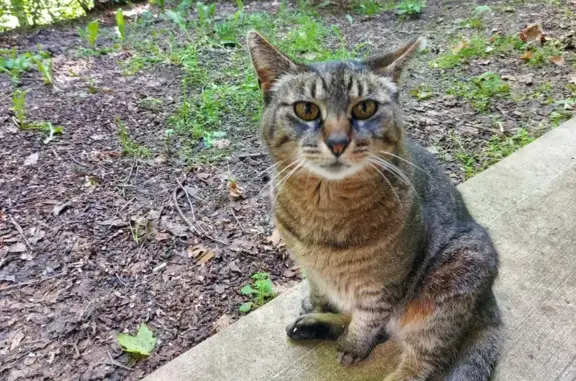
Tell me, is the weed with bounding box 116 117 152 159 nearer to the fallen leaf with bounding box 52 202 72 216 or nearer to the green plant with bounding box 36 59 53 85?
the fallen leaf with bounding box 52 202 72 216

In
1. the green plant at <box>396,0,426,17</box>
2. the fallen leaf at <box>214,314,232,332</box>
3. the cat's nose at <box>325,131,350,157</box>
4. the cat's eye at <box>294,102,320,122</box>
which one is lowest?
the fallen leaf at <box>214,314,232,332</box>

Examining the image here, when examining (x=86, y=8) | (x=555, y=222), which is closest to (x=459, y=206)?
(x=555, y=222)

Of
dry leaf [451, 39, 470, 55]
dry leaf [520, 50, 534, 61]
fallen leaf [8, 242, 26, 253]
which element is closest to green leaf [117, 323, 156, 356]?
fallen leaf [8, 242, 26, 253]

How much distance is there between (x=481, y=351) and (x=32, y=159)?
9.55 ft

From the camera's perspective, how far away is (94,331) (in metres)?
2.20

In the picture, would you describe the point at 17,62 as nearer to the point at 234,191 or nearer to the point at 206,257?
the point at 234,191

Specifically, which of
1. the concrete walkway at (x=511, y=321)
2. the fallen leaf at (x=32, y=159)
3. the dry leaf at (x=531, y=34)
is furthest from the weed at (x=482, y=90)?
the fallen leaf at (x=32, y=159)

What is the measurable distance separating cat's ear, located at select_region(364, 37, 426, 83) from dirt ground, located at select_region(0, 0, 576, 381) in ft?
4.18

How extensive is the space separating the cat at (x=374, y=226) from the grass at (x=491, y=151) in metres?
1.51

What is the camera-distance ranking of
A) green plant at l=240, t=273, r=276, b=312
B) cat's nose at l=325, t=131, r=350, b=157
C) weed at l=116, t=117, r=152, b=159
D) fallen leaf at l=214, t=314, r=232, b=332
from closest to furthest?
cat's nose at l=325, t=131, r=350, b=157 < fallen leaf at l=214, t=314, r=232, b=332 < green plant at l=240, t=273, r=276, b=312 < weed at l=116, t=117, r=152, b=159

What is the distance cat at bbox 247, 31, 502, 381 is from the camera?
66.4 inches

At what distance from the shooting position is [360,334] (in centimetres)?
188

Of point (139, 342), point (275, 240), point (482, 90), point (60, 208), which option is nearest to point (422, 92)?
point (482, 90)

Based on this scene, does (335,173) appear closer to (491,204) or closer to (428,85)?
(491,204)
